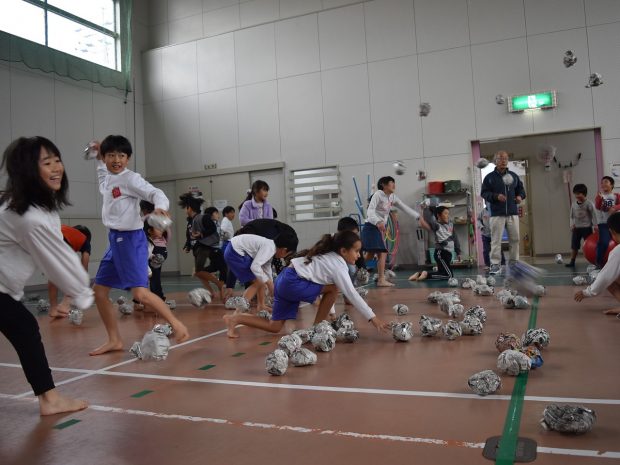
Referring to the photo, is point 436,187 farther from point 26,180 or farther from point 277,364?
point 26,180

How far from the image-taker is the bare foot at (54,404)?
2396mm

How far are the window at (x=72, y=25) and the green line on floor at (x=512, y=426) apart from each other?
491 inches

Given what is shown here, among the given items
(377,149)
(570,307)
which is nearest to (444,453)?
(570,307)

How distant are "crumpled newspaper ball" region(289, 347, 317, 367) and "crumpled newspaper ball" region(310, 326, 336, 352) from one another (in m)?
0.33

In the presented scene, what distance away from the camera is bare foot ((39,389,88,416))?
2.40 metres

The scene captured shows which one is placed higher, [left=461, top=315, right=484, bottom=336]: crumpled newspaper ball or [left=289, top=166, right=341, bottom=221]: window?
[left=289, top=166, right=341, bottom=221]: window

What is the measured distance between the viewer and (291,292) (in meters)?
3.85

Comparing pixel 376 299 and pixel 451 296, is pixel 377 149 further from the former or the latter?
pixel 451 296

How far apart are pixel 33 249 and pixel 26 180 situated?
0.33 meters

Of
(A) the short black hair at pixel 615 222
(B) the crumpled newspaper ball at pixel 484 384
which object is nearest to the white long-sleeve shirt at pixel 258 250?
(B) the crumpled newspaper ball at pixel 484 384

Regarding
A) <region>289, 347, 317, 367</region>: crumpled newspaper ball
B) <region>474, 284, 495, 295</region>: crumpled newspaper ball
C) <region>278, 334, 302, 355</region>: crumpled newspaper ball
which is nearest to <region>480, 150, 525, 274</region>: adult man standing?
<region>474, 284, 495, 295</region>: crumpled newspaper ball

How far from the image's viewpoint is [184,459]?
1795 millimetres

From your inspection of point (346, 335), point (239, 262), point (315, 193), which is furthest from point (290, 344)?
point (315, 193)

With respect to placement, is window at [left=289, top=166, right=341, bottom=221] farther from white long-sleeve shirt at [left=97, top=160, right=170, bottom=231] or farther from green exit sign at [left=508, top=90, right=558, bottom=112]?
white long-sleeve shirt at [left=97, top=160, right=170, bottom=231]
